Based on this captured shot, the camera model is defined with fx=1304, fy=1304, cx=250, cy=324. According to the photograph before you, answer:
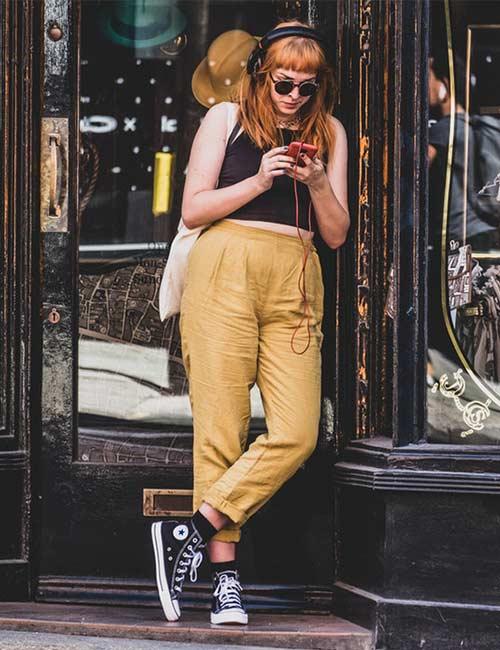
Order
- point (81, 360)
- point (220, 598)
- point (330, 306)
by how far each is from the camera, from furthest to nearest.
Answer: point (81, 360) → point (330, 306) → point (220, 598)

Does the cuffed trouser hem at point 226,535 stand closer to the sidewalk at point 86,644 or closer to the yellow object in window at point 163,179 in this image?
the sidewalk at point 86,644

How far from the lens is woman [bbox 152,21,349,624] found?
441 centimetres

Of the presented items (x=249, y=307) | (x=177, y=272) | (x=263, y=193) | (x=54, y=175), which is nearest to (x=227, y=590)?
(x=249, y=307)

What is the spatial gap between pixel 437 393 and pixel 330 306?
1.71 feet

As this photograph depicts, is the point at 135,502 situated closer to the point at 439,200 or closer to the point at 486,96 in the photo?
the point at 439,200

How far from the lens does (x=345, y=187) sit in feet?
15.1

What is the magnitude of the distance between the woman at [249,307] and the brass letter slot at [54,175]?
0.63 metres

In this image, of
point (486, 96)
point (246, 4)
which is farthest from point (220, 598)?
point (246, 4)

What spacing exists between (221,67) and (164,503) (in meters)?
1.77

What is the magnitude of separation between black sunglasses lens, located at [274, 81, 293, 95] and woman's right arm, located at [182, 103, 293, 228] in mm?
234

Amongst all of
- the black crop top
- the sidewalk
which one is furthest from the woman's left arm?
the sidewalk

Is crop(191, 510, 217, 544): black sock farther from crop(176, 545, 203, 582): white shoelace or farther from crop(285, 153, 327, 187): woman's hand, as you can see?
crop(285, 153, 327, 187): woman's hand

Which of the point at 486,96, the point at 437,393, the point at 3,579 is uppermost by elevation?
the point at 486,96

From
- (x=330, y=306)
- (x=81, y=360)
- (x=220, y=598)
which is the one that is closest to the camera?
(x=220, y=598)
